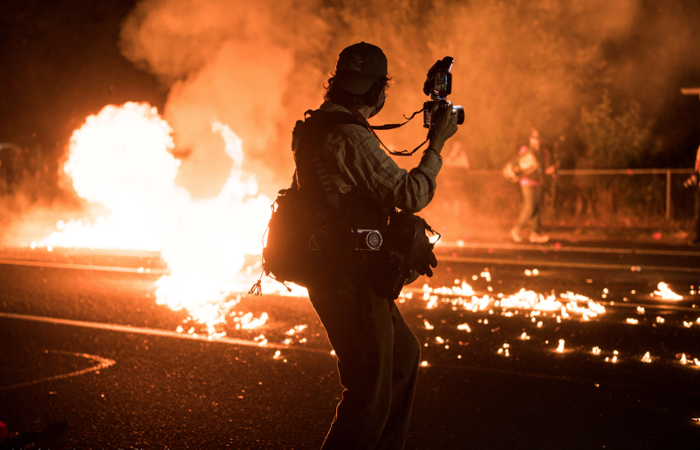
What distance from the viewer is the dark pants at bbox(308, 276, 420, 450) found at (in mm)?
2514

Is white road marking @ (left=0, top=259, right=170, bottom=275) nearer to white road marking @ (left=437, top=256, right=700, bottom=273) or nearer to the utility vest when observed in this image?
white road marking @ (left=437, top=256, right=700, bottom=273)

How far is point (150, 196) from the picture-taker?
538 inches

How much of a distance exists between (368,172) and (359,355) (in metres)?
0.73

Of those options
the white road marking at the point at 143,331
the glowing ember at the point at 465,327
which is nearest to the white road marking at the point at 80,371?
the white road marking at the point at 143,331

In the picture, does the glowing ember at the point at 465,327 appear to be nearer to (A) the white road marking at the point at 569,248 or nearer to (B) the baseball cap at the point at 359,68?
(B) the baseball cap at the point at 359,68

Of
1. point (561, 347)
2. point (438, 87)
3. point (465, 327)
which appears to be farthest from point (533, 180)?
point (438, 87)

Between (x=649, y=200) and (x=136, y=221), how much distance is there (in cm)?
1262

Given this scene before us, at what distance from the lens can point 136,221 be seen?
1459cm

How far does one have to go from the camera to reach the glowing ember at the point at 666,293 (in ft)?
22.5

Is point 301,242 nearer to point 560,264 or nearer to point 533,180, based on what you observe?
point 560,264

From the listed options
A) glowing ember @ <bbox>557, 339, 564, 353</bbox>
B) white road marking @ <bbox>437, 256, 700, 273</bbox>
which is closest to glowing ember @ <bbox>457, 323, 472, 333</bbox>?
glowing ember @ <bbox>557, 339, 564, 353</bbox>

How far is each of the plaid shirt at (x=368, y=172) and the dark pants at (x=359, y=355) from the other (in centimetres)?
37

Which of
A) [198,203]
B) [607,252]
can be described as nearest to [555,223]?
[607,252]

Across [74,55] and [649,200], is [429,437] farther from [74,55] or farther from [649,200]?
[74,55]
